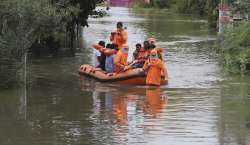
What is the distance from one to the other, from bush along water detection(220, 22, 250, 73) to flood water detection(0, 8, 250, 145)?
51cm

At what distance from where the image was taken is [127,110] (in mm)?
14852

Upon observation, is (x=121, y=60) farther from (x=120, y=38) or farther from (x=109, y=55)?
(x=120, y=38)

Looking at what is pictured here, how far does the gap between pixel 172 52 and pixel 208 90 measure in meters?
12.3

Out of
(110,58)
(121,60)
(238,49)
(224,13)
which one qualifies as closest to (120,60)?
(121,60)

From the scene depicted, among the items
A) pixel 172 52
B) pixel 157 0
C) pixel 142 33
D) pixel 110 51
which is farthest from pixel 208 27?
pixel 157 0

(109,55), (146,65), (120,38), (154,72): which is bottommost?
(154,72)

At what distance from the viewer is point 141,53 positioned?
20219 mm

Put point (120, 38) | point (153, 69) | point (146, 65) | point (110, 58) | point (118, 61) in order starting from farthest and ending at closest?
1. point (120, 38)
2. point (110, 58)
3. point (118, 61)
4. point (146, 65)
5. point (153, 69)

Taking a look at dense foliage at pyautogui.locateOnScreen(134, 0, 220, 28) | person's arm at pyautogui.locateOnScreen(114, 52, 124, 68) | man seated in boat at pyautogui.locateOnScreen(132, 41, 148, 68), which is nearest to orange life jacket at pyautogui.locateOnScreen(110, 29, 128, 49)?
man seated in boat at pyautogui.locateOnScreen(132, 41, 148, 68)

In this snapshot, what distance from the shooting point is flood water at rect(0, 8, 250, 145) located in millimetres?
11719

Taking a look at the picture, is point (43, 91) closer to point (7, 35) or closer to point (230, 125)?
point (7, 35)

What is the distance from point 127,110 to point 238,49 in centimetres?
1004

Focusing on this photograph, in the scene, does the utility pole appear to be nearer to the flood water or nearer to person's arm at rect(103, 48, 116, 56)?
the flood water

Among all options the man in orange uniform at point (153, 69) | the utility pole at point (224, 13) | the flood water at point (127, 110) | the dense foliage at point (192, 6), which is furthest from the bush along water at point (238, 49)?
the dense foliage at point (192, 6)
